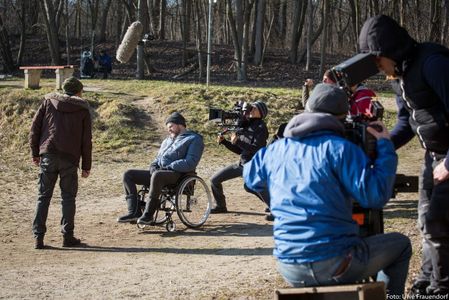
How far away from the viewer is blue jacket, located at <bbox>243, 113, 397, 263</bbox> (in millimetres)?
3766

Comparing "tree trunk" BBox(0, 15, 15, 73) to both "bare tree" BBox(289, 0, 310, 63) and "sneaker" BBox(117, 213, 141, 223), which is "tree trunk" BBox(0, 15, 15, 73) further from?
"sneaker" BBox(117, 213, 141, 223)

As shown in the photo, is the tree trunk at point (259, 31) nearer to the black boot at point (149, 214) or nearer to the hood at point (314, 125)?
the black boot at point (149, 214)

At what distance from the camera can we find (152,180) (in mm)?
8820

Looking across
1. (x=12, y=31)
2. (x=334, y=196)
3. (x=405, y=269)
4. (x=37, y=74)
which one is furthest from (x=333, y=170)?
(x=12, y=31)

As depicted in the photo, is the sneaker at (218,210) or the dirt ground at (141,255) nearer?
the dirt ground at (141,255)

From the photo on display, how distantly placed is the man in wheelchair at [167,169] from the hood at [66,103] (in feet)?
4.17

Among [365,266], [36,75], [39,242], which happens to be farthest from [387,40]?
[36,75]

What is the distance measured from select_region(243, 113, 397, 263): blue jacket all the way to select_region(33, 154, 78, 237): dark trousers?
15.5ft

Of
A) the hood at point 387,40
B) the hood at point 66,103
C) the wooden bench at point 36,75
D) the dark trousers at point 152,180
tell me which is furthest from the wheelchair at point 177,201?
the wooden bench at point 36,75

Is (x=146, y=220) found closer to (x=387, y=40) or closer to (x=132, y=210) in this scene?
(x=132, y=210)

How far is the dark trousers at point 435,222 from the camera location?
176 inches

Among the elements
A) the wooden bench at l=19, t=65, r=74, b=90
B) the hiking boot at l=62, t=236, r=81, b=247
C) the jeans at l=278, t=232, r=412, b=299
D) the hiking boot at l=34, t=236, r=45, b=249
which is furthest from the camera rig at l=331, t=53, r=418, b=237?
the wooden bench at l=19, t=65, r=74, b=90

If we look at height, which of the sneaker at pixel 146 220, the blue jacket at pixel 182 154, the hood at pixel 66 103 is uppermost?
the hood at pixel 66 103

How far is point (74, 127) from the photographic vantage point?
8.23 metres
